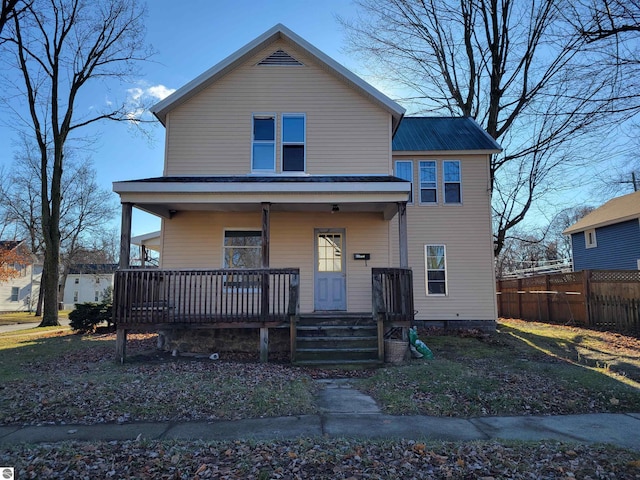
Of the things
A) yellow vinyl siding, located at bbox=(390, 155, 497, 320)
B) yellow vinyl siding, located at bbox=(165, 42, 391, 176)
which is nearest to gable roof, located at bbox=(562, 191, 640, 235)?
yellow vinyl siding, located at bbox=(390, 155, 497, 320)

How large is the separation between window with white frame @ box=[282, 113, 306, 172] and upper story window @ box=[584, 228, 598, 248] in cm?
1849

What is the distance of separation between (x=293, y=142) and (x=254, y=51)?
2.75 metres

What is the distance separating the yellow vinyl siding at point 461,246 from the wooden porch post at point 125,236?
7.67 metres

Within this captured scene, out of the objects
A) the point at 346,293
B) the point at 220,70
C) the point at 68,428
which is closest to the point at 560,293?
the point at 346,293

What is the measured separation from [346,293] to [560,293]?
9.61 m

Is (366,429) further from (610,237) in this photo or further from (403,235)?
(610,237)

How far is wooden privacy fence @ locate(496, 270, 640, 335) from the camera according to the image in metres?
12.3

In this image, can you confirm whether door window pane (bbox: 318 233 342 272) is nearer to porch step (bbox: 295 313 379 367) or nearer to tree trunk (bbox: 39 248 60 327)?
porch step (bbox: 295 313 379 367)

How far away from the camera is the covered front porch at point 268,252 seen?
28.4ft

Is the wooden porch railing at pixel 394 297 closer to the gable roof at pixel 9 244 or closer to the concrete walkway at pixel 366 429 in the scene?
the concrete walkway at pixel 366 429

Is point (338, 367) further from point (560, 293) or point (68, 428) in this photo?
point (560, 293)

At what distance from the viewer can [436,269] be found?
1317 centimetres

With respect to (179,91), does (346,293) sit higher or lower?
lower

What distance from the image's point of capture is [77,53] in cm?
1847
